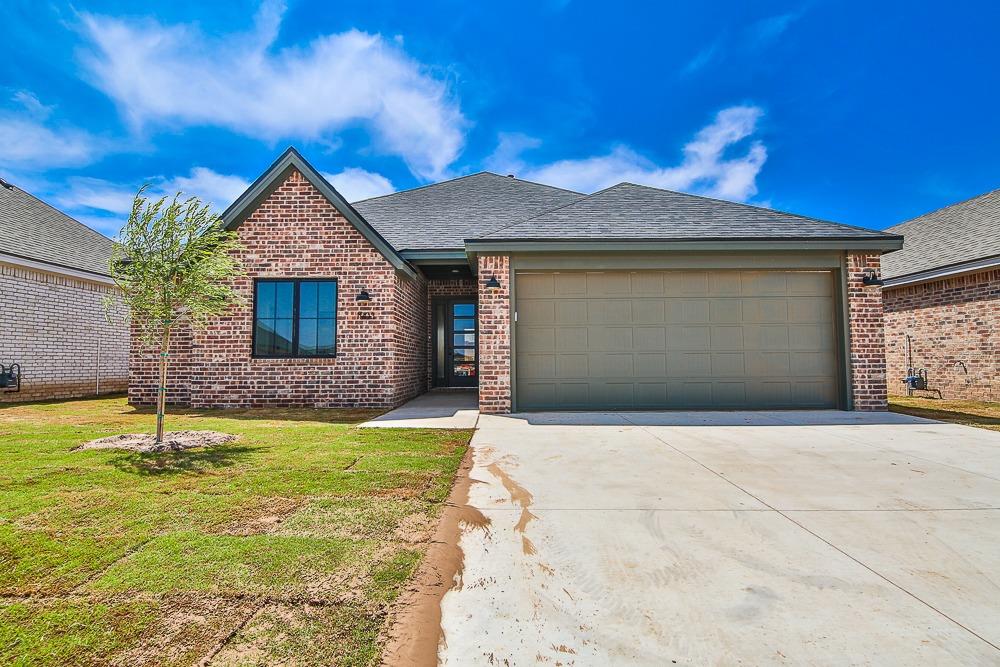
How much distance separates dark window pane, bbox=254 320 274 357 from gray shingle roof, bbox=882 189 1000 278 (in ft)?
48.7

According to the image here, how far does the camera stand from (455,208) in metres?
12.2

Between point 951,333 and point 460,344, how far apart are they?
12.0 meters

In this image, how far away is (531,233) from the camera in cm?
816

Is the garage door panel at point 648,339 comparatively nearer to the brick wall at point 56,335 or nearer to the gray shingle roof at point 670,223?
the gray shingle roof at point 670,223

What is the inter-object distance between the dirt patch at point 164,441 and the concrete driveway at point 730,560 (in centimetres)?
332

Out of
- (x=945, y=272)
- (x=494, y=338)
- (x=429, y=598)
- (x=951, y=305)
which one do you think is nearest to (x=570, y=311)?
(x=494, y=338)

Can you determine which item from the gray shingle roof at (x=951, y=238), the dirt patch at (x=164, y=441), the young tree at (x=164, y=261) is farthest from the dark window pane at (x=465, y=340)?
the gray shingle roof at (x=951, y=238)

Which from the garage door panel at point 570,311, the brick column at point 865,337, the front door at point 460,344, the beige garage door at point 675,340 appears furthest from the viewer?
the front door at point 460,344

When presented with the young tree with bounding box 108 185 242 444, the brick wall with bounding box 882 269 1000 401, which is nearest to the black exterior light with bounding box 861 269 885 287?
the brick wall with bounding box 882 269 1000 401

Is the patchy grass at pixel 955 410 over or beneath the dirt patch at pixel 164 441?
beneath

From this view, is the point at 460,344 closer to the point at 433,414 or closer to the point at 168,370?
the point at 433,414

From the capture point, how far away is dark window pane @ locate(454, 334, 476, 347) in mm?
12633

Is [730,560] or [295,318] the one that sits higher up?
[295,318]

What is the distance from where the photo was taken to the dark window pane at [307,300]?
28.9ft
